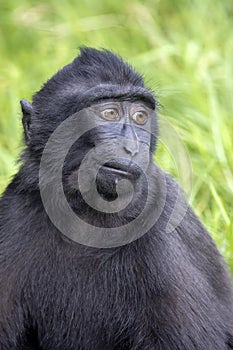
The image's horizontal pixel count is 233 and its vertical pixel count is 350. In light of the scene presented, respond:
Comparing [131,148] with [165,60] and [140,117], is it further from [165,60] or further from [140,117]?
[165,60]

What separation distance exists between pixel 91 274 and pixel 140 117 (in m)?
0.84

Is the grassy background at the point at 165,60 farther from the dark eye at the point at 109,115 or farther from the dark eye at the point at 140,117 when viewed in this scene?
the dark eye at the point at 109,115

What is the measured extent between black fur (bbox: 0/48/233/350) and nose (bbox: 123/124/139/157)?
0.23m

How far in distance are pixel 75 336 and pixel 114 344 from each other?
204mm

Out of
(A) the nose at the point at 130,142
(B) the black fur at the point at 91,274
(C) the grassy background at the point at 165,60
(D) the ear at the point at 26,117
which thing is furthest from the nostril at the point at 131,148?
(C) the grassy background at the point at 165,60

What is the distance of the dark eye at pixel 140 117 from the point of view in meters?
5.64

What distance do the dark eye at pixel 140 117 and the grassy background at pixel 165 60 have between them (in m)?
0.73

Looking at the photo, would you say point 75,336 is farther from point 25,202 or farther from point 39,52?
point 39,52

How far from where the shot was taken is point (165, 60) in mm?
9234

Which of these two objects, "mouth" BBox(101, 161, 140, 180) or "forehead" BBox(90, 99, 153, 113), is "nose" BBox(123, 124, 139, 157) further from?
"forehead" BBox(90, 99, 153, 113)

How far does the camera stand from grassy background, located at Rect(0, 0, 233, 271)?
7.38m

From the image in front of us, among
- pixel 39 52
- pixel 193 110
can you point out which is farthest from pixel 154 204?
pixel 39 52

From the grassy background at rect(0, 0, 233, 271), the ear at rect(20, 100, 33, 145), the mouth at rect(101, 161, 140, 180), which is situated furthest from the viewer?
the grassy background at rect(0, 0, 233, 271)

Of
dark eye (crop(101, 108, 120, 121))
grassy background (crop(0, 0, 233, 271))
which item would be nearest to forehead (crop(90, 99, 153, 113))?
dark eye (crop(101, 108, 120, 121))
